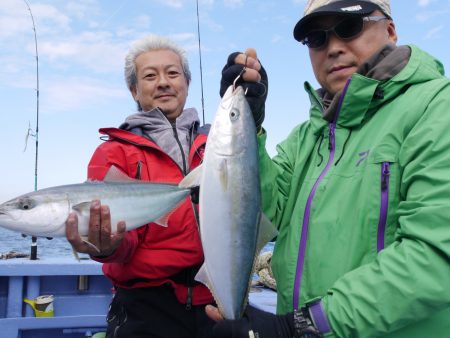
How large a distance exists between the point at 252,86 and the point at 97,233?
57.2 inches

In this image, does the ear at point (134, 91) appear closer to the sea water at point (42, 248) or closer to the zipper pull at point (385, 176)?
the zipper pull at point (385, 176)

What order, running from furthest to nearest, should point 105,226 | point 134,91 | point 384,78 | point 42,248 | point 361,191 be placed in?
point 42,248
point 134,91
point 105,226
point 384,78
point 361,191

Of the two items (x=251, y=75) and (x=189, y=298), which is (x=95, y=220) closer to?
(x=189, y=298)

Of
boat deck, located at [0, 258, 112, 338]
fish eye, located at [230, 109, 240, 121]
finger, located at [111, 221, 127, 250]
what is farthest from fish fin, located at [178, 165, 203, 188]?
boat deck, located at [0, 258, 112, 338]

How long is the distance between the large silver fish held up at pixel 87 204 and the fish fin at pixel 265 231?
637 mm

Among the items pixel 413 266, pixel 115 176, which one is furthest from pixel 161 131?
pixel 413 266

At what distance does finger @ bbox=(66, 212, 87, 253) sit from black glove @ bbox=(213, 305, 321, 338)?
1155 millimetres

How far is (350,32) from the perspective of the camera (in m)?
2.62

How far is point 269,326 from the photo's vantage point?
2.17 metres

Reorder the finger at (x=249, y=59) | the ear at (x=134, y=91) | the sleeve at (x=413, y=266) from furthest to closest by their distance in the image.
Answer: the ear at (x=134, y=91), the finger at (x=249, y=59), the sleeve at (x=413, y=266)

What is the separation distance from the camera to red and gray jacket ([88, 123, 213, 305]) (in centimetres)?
304

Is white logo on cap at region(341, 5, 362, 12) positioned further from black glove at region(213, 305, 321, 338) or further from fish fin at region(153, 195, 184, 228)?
black glove at region(213, 305, 321, 338)

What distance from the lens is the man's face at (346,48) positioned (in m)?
2.62

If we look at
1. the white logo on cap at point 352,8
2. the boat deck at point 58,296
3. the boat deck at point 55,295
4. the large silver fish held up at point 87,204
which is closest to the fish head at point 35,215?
the large silver fish held up at point 87,204
